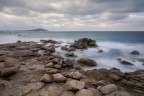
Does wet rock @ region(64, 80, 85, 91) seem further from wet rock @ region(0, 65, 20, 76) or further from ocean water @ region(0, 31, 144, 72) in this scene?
ocean water @ region(0, 31, 144, 72)

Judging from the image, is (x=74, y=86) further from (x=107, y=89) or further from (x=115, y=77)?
(x=115, y=77)

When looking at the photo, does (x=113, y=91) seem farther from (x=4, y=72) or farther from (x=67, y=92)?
(x=4, y=72)

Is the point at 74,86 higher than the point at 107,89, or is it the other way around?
the point at 74,86

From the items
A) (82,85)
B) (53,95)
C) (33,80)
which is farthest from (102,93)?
(33,80)

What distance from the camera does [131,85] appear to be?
22.3 feet

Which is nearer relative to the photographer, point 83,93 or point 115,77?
point 83,93

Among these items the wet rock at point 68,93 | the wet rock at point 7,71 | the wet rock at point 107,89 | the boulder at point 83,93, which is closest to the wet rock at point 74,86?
the wet rock at point 68,93

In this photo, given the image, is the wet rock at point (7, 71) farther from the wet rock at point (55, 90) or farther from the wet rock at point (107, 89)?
the wet rock at point (107, 89)

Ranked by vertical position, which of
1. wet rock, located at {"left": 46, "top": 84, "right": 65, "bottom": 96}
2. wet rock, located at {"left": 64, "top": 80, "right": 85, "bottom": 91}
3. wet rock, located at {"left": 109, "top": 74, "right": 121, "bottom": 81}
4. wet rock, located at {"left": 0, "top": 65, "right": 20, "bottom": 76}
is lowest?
wet rock, located at {"left": 109, "top": 74, "right": 121, "bottom": 81}

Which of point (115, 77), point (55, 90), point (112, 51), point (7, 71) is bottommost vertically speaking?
point (112, 51)

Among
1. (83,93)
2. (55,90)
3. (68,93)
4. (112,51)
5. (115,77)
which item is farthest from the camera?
(112,51)

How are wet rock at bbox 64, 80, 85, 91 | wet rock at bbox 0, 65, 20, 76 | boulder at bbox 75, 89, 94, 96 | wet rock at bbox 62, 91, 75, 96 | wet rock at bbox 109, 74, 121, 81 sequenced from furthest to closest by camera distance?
wet rock at bbox 109, 74, 121, 81
wet rock at bbox 0, 65, 20, 76
wet rock at bbox 64, 80, 85, 91
wet rock at bbox 62, 91, 75, 96
boulder at bbox 75, 89, 94, 96

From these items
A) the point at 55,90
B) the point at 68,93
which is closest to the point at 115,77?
the point at 68,93

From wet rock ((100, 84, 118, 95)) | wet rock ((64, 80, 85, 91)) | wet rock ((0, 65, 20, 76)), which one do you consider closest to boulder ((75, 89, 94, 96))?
wet rock ((64, 80, 85, 91))
